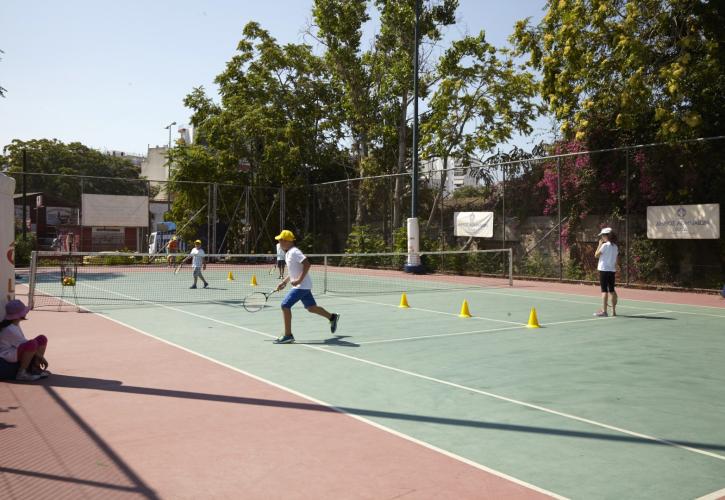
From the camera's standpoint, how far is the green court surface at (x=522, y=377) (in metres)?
4.98

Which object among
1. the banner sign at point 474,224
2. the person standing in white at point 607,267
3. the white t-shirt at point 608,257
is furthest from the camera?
the banner sign at point 474,224

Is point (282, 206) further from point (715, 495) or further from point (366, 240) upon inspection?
point (715, 495)

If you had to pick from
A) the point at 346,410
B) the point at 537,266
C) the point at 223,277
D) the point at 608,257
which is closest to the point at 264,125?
the point at 223,277

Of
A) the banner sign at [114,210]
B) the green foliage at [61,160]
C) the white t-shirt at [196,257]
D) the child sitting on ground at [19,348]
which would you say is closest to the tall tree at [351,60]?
the banner sign at [114,210]

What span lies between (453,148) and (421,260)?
5711 mm

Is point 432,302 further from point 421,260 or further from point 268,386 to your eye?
point 421,260

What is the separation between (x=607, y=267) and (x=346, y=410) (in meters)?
8.90

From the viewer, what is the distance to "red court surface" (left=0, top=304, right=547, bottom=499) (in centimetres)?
440

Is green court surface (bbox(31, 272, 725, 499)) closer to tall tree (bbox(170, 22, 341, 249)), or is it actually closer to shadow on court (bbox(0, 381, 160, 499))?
shadow on court (bbox(0, 381, 160, 499))

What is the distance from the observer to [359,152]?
117 ft

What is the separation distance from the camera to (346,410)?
631cm

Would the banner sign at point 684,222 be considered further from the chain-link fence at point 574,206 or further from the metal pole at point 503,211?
the metal pole at point 503,211

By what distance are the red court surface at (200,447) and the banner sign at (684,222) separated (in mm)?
14939

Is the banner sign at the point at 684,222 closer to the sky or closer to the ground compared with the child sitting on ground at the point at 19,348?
closer to the sky
